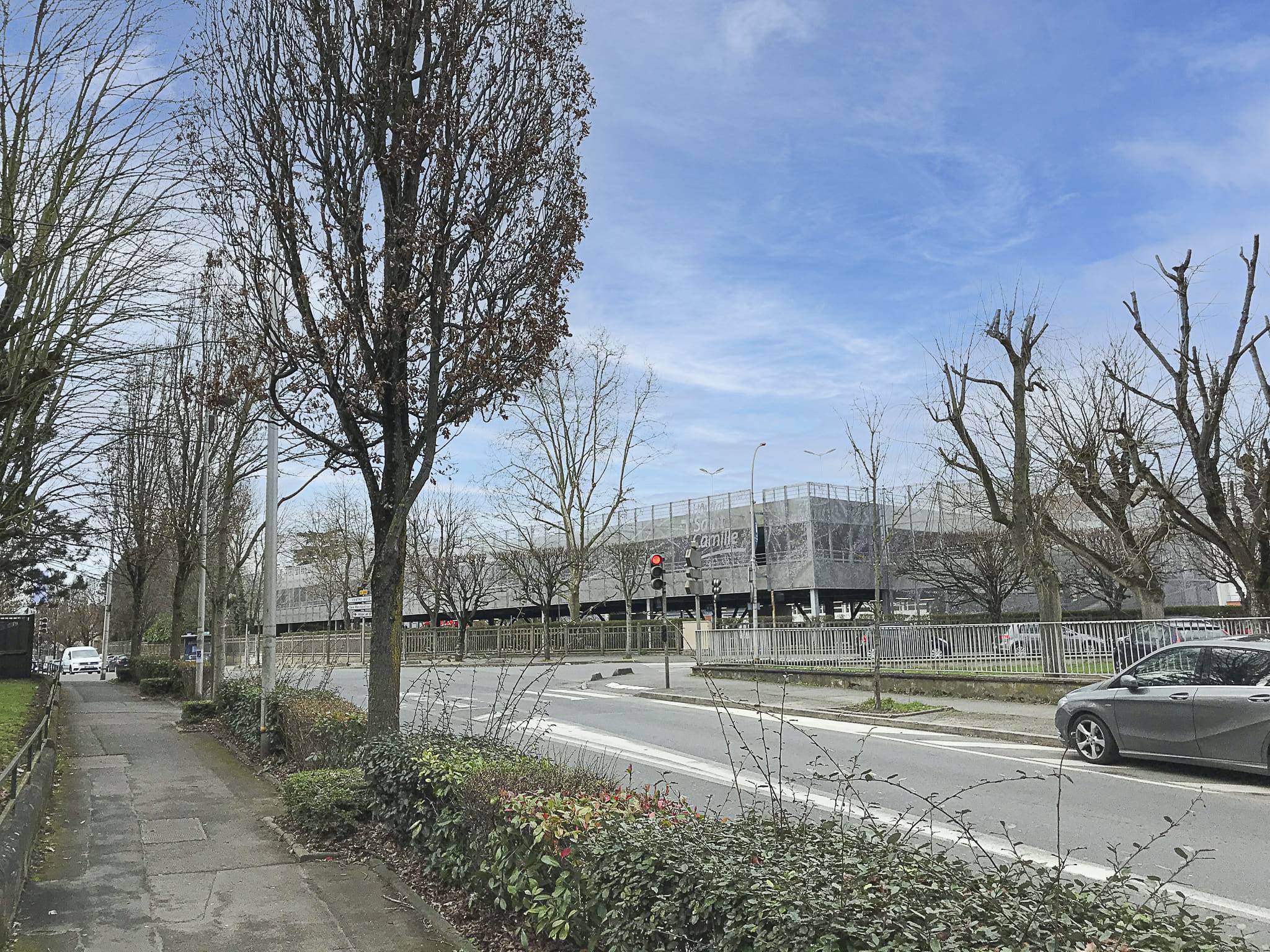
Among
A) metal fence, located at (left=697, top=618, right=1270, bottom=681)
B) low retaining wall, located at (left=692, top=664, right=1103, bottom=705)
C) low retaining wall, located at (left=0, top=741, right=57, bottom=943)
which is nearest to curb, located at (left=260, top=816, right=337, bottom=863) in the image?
low retaining wall, located at (left=0, top=741, right=57, bottom=943)

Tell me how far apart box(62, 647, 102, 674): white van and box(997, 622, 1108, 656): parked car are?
52822mm

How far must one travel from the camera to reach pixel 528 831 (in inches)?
218

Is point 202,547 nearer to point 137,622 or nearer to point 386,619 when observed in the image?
point 386,619

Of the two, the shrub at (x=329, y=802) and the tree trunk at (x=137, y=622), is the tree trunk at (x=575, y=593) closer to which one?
the tree trunk at (x=137, y=622)

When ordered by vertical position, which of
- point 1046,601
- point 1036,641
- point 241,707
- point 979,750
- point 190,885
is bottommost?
point 979,750

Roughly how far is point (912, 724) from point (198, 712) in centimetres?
1350

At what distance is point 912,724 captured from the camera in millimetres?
17656

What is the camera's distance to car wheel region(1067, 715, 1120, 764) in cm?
1261

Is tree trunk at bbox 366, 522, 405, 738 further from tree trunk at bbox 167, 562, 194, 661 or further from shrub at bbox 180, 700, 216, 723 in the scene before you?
tree trunk at bbox 167, 562, 194, 661

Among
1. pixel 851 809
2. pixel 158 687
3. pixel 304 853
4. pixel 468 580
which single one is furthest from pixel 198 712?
pixel 468 580

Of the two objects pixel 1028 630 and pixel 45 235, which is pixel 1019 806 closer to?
pixel 45 235

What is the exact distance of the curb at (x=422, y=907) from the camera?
19.4ft

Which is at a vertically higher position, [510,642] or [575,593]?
[575,593]

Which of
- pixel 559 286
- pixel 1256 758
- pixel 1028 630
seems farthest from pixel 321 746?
pixel 1028 630
